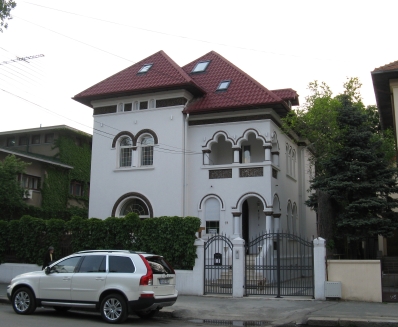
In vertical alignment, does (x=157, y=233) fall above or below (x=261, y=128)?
below

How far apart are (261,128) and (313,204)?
4.37 meters

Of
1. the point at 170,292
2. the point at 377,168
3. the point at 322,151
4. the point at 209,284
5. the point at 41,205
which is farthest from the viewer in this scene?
the point at 41,205

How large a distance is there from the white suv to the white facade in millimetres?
11206

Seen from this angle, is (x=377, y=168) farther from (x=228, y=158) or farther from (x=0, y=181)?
(x=0, y=181)

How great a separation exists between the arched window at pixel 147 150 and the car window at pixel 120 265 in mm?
13116

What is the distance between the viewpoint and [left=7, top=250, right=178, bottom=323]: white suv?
11469mm

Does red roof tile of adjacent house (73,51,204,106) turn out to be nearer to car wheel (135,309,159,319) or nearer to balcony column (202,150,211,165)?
balcony column (202,150,211,165)

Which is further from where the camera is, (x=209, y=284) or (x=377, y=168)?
(x=377, y=168)

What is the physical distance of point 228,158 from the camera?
25844 millimetres

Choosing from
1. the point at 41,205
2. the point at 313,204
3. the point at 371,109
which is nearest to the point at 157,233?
the point at 313,204

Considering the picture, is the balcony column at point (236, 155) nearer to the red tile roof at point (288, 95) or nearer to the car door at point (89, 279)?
the red tile roof at point (288, 95)

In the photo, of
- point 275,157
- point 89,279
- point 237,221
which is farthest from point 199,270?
point 275,157

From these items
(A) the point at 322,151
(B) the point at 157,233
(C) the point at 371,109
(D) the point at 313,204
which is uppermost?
(C) the point at 371,109

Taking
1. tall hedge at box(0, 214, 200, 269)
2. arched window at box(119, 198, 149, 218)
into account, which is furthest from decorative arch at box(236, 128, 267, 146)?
tall hedge at box(0, 214, 200, 269)
